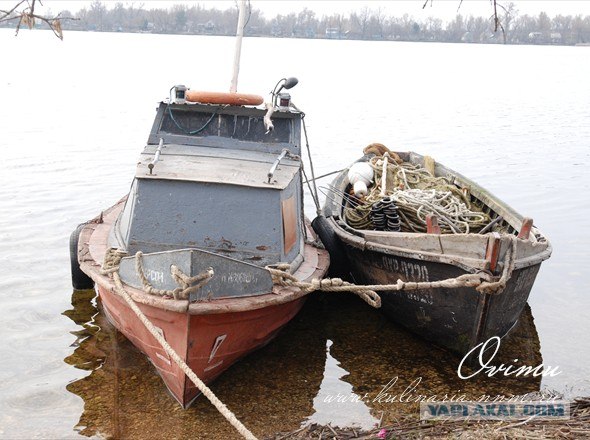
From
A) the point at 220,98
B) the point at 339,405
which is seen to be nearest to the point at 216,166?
the point at 220,98

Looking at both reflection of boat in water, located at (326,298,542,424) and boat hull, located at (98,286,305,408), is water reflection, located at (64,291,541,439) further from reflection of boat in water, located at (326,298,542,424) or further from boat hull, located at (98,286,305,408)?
boat hull, located at (98,286,305,408)

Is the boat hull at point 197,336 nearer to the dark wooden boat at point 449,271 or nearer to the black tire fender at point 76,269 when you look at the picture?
the dark wooden boat at point 449,271

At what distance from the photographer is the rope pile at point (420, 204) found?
32.1 ft

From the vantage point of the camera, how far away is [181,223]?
7.89m

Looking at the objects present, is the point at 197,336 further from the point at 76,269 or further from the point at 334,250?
the point at 76,269

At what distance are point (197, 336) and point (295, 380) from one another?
5.95 feet

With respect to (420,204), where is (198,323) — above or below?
below

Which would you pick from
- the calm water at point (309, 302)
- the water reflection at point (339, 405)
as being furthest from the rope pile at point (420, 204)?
the water reflection at point (339, 405)

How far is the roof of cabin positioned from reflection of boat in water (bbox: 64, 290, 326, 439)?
6.81 feet

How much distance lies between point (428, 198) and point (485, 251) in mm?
2631

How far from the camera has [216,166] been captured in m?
8.67

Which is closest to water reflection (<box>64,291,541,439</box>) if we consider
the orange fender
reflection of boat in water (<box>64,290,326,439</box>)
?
reflection of boat in water (<box>64,290,326,439</box>)

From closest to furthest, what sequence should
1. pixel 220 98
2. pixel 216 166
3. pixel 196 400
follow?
pixel 196 400, pixel 216 166, pixel 220 98

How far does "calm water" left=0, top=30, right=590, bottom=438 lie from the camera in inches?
305
